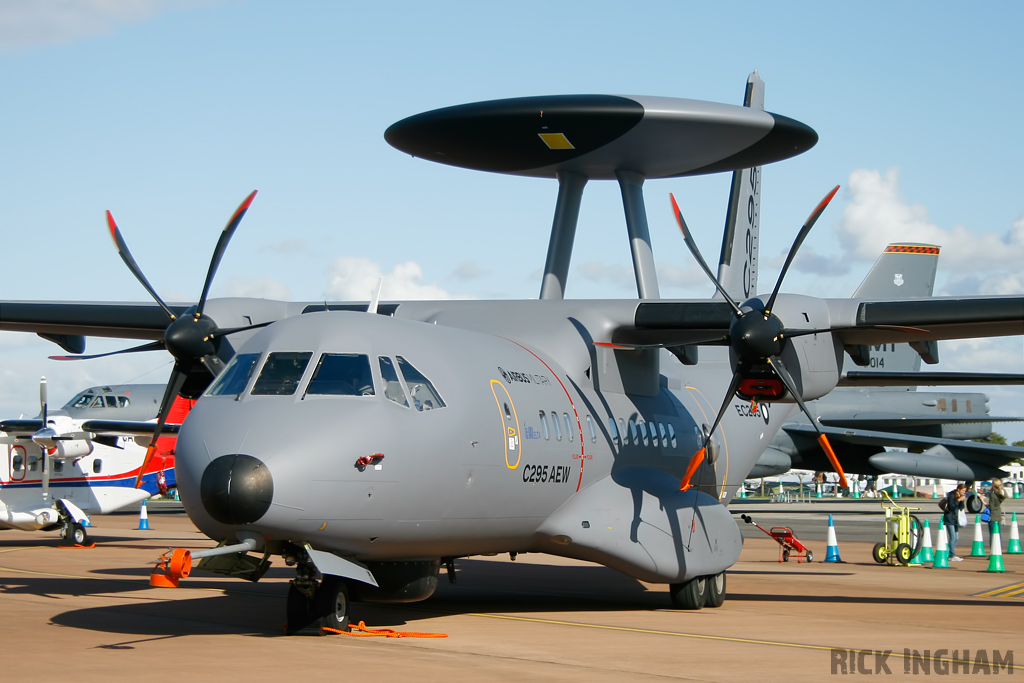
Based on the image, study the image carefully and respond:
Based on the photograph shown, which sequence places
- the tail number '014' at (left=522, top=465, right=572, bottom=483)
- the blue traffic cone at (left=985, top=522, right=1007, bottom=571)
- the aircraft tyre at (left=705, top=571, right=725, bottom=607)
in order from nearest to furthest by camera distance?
the tail number '014' at (left=522, top=465, right=572, bottom=483) → the aircraft tyre at (left=705, top=571, right=725, bottom=607) → the blue traffic cone at (left=985, top=522, right=1007, bottom=571)

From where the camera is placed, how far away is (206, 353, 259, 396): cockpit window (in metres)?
10.2

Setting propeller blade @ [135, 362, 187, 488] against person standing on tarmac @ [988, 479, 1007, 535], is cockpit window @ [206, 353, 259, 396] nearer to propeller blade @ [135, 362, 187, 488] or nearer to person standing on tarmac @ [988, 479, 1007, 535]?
propeller blade @ [135, 362, 187, 488]

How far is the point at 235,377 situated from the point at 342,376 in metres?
1.05

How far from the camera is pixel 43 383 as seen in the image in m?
27.2

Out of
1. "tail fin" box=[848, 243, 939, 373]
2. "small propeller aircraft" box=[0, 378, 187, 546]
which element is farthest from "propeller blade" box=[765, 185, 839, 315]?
"tail fin" box=[848, 243, 939, 373]

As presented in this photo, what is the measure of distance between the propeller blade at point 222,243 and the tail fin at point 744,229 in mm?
9915

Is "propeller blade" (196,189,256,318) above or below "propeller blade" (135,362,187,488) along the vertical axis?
above

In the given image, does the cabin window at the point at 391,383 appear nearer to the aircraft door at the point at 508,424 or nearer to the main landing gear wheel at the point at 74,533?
the aircraft door at the point at 508,424

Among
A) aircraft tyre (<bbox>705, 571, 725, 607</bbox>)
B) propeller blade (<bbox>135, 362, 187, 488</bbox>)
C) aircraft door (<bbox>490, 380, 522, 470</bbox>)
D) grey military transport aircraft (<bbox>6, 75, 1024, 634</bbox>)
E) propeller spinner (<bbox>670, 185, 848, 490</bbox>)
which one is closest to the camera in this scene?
grey military transport aircraft (<bbox>6, 75, 1024, 634</bbox>)

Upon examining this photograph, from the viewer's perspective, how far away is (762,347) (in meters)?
13.1

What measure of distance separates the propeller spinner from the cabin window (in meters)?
4.38

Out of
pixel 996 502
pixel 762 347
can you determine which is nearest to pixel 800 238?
pixel 762 347

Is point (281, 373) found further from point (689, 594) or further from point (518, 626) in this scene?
point (689, 594)

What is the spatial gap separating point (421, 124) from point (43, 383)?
47.5 ft
